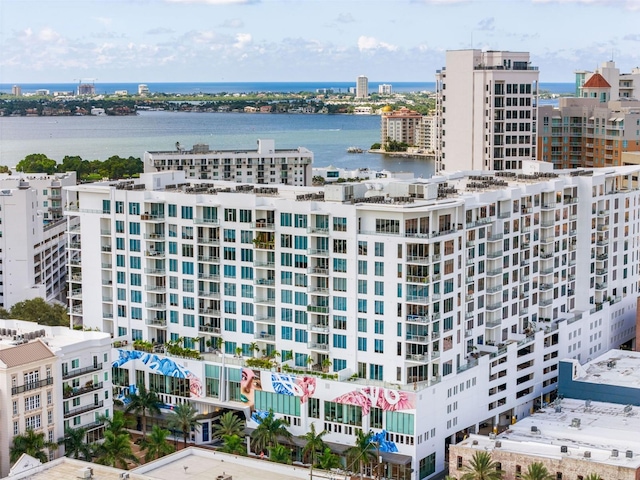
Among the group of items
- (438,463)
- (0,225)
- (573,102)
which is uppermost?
(573,102)

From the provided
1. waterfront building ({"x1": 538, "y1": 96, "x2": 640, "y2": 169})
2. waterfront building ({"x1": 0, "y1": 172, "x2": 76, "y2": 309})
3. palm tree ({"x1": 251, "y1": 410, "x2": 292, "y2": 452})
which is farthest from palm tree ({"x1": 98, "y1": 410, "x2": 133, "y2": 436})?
waterfront building ({"x1": 538, "y1": 96, "x2": 640, "y2": 169})

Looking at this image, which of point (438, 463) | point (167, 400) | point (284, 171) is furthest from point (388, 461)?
point (284, 171)

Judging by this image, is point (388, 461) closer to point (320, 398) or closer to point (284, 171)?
point (320, 398)

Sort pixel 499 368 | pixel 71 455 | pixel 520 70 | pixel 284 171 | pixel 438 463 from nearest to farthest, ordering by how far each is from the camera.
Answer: pixel 71 455
pixel 438 463
pixel 499 368
pixel 520 70
pixel 284 171

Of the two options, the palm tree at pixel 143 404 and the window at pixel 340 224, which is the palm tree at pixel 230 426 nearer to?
the palm tree at pixel 143 404

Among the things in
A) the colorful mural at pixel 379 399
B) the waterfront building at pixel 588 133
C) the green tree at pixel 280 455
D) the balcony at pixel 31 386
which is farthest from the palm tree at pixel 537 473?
the waterfront building at pixel 588 133

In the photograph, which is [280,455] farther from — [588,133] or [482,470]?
[588,133]

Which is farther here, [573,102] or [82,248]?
[573,102]
